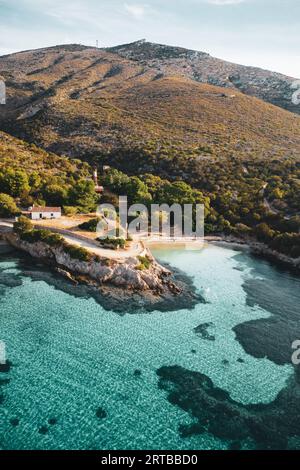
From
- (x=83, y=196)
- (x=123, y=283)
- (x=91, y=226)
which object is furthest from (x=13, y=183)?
(x=123, y=283)

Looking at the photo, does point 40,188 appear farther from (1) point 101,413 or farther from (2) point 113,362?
(1) point 101,413

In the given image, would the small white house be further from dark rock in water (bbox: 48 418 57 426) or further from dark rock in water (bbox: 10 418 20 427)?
dark rock in water (bbox: 48 418 57 426)

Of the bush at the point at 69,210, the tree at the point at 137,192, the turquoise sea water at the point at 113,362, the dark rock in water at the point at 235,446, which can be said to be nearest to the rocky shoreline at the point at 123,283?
the turquoise sea water at the point at 113,362

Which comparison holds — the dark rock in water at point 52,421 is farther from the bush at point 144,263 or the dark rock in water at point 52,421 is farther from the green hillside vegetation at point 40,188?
the green hillside vegetation at point 40,188

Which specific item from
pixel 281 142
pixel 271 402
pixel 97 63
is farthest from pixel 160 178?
pixel 97 63

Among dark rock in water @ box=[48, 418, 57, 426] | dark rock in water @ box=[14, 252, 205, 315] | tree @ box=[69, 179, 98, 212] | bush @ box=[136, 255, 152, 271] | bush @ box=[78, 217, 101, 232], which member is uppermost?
tree @ box=[69, 179, 98, 212]

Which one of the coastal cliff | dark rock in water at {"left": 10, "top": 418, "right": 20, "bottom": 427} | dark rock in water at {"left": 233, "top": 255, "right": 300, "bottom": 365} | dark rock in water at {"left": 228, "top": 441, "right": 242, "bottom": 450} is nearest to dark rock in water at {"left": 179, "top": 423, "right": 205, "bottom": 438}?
dark rock in water at {"left": 228, "top": 441, "right": 242, "bottom": 450}
